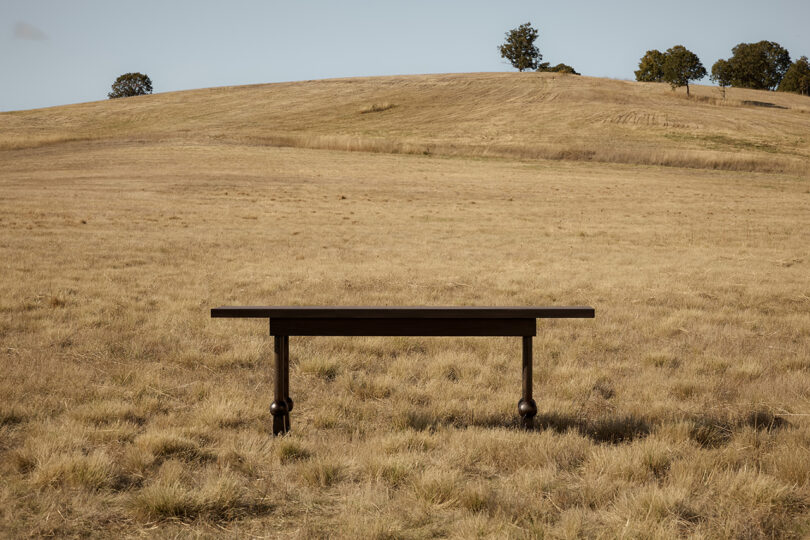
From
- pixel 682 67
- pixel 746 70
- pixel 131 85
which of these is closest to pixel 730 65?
pixel 746 70

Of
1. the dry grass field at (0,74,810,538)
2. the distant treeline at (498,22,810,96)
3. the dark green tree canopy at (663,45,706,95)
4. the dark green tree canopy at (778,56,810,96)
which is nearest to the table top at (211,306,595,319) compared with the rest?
the dry grass field at (0,74,810,538)

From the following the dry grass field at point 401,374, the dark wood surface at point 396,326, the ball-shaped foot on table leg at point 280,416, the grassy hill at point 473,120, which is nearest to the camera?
the dry grass field at point 401,374

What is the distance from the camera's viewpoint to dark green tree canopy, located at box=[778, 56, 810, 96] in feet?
330

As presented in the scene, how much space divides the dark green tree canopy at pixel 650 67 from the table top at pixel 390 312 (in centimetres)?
10518

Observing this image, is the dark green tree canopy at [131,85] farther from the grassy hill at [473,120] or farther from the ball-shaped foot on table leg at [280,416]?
the ball-shaped foot on table leg at [280,416]

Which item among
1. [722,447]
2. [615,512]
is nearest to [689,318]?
[722,447]

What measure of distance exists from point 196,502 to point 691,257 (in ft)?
43.6

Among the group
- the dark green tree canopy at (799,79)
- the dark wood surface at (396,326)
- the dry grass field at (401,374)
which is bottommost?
the dry grass field at (401,374)

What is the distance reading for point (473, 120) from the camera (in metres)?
52.8

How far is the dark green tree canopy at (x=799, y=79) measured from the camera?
100 metres

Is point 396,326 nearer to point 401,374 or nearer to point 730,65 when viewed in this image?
point 401,374

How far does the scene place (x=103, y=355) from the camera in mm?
6684

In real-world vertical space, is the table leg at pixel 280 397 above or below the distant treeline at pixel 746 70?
below

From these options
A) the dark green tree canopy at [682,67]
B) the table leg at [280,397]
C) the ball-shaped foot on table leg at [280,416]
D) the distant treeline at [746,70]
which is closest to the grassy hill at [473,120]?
the dark green tree canopy at [682,67]
